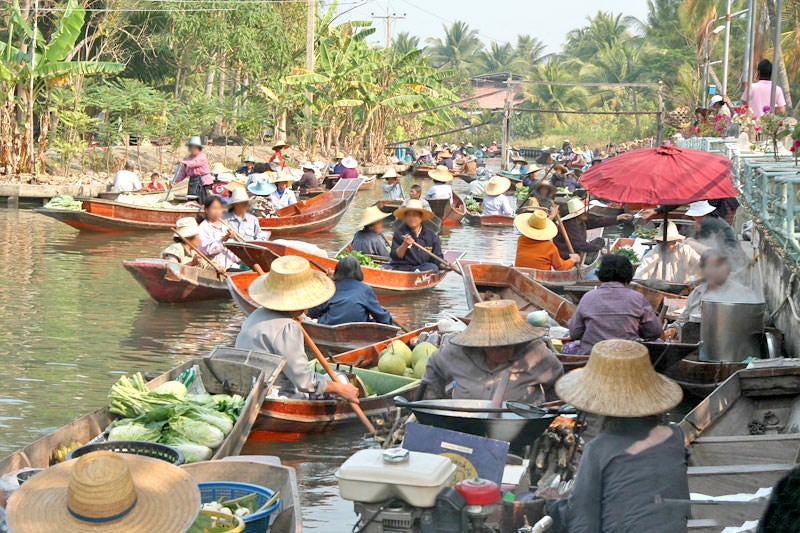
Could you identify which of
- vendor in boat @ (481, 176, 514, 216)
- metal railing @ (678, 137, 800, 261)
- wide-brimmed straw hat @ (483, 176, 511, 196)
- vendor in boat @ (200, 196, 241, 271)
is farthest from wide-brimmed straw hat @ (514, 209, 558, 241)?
vendor in boat @ (481, 176, 514, 216)

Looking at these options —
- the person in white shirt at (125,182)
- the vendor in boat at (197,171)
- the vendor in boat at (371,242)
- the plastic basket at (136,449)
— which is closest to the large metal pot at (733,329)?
the plastic basket at (136,449)

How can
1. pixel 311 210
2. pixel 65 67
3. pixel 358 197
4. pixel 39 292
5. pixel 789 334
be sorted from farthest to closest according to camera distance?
pixel 358 197 → pixel 65 67 → pixel 311 210 → pixel 39 292 → pixel 789 334

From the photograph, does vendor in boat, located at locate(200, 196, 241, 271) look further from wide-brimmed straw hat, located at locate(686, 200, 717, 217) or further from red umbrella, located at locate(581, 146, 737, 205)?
wide-brimmed straw hat, located at locate(686, 200, 717, 217)

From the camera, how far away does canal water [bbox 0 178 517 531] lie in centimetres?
831

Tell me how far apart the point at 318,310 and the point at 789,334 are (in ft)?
→ 14.2

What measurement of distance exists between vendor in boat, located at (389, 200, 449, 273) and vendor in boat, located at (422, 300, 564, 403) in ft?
23.2

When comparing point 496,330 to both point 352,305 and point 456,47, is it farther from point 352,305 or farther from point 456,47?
point 456,47

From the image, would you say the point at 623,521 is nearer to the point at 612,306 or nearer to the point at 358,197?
the point at 612,306

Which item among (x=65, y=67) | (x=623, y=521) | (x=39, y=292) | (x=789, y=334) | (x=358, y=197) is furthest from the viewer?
(x=358, y=197)

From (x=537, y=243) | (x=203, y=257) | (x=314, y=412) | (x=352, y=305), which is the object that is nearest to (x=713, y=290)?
(x=352, y=305)

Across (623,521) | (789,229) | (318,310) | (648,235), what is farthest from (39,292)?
(623,521)

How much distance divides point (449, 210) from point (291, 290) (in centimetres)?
1649

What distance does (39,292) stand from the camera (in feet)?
48.4

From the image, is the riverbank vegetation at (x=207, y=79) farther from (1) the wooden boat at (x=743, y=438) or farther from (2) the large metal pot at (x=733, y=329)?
(1) the wooden boat at (x=743, y=438)
